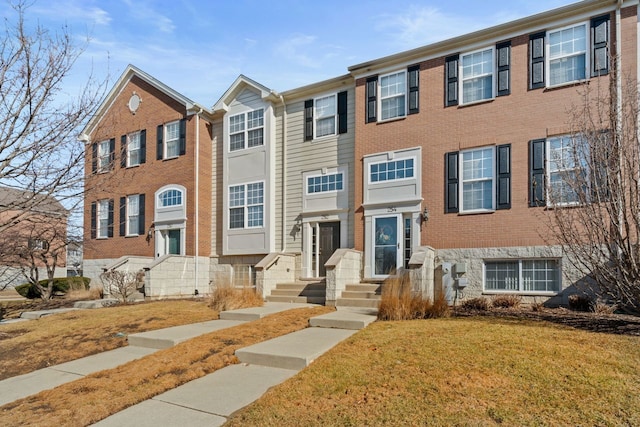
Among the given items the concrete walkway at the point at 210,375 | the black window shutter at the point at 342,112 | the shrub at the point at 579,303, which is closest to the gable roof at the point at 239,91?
the black window shutter at the point at 342,112

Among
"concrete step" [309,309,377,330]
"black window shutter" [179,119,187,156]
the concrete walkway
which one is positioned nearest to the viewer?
the concrete walkway

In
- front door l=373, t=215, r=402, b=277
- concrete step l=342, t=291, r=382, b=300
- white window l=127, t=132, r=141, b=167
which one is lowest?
concrete step l=342, t=291, r=382, b=300

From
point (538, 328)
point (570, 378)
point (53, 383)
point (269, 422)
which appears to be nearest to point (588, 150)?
point (538, 328)

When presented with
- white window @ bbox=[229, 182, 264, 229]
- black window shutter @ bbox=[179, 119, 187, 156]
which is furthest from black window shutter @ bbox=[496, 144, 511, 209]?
black window shutter @ bbox=[179, 119, 187, 156]

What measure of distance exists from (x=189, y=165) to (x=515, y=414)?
15406mm

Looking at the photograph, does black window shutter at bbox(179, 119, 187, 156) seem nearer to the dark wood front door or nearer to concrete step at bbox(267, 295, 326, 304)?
the dark wood front door

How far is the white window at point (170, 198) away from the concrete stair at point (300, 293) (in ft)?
20.8

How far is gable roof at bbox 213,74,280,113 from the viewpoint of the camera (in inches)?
623

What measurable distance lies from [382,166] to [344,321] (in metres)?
6.42

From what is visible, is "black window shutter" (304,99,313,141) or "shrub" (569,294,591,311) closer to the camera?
"shrub" (569,294,591,311)

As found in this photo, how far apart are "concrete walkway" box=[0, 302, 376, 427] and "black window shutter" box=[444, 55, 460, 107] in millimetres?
6807

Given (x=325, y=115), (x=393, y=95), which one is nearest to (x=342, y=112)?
(x=325, y=115)

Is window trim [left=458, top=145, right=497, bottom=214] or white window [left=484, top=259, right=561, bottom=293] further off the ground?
window trim [left=458, top=145, right=497, bottom=214]

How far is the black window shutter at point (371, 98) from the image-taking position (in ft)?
45.0
